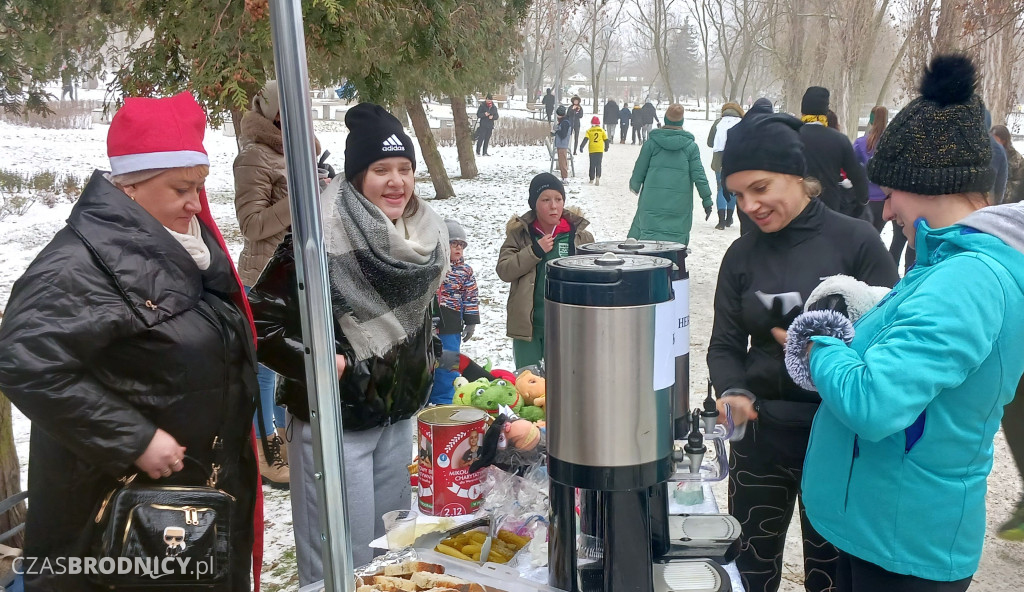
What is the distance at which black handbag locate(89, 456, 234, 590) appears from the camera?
1979mm

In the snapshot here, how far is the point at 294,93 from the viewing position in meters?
1.13

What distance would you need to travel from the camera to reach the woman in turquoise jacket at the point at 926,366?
1.55m

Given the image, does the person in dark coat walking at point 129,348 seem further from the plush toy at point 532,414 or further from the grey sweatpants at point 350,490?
the plush toy at point 532,414

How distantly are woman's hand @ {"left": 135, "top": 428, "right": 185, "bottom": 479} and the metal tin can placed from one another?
670 mm

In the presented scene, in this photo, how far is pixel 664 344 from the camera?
1.39 metres

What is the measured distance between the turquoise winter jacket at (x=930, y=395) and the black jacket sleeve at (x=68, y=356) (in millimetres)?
1733

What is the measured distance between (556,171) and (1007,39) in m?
11.4

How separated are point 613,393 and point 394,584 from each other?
0.73m

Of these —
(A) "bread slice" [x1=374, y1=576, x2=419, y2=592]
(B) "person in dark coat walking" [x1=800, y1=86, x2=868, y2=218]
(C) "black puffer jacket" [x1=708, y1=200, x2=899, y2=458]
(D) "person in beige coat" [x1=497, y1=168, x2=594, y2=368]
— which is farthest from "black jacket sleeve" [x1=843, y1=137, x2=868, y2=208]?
(A) "bread slice" [x1=374, y1=576, x2=419, y2=592]

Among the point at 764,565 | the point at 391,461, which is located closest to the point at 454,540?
the point at 391,461

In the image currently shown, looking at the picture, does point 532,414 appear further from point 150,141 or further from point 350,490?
point 150,141

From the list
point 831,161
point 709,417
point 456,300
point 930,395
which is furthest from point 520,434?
point 831,161

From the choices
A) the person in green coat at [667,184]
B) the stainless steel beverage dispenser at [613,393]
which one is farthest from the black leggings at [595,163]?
the stainless steel beverage dispenser at [613,393]

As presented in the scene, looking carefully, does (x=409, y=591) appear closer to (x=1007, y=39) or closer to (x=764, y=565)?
(x=764, y=565)
